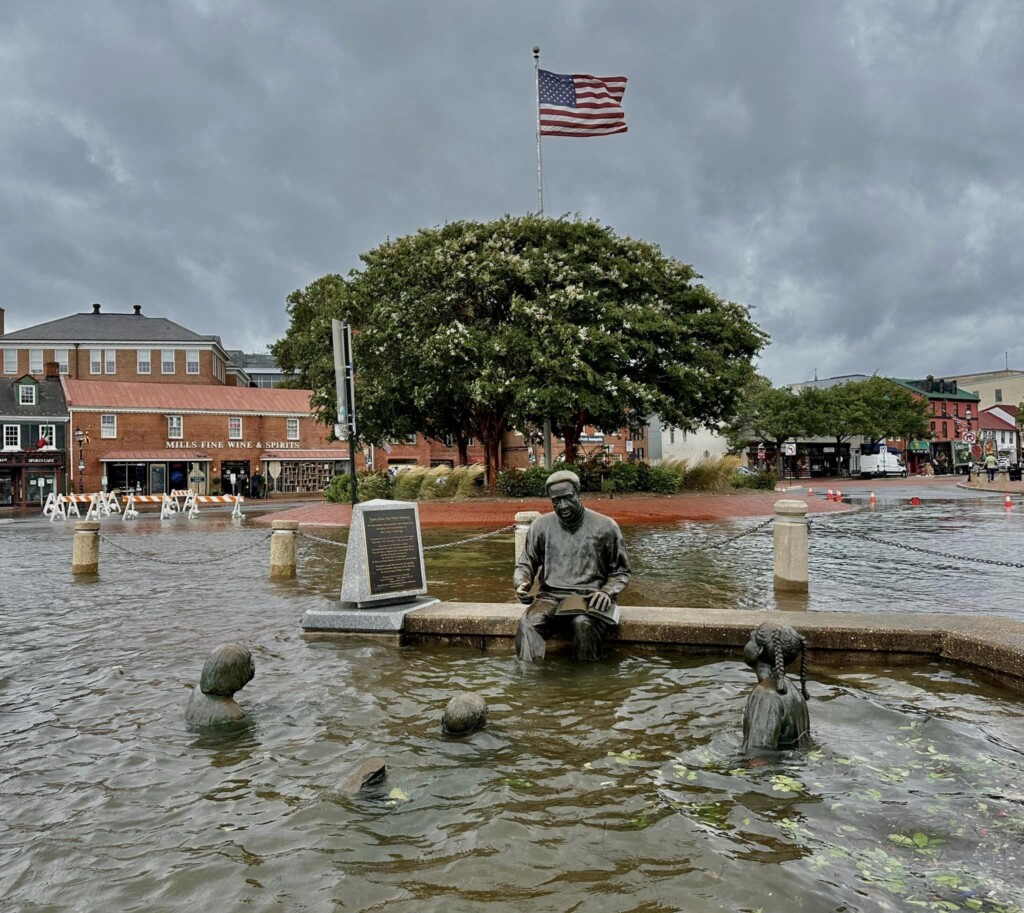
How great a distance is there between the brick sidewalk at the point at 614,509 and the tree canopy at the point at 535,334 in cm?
324

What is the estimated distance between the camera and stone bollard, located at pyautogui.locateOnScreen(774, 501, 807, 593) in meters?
9.98

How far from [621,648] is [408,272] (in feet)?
77.7

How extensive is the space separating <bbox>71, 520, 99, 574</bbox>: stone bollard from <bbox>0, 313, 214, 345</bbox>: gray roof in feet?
182

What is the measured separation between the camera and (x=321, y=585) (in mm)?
11625

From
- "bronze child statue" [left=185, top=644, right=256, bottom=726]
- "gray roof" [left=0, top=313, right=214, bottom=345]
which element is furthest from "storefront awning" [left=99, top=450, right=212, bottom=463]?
"bronze child statue" [left=185, top=644, right=256, bottom=726]

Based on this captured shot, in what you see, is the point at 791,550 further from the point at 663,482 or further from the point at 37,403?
the point at 37,403

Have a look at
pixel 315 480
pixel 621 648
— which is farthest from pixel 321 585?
pixel 315 480

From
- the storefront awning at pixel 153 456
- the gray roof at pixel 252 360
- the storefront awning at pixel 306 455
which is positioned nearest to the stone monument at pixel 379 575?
the storefront awning at pixel 153 456

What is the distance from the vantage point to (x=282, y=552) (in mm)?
12555

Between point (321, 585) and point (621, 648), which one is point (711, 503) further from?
point (621, 648)

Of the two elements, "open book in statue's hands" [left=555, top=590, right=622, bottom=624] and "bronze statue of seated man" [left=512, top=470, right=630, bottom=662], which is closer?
"open book in statue's hands" [left=555, top=590, right=622, bottom=624]

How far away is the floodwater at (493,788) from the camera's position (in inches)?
120

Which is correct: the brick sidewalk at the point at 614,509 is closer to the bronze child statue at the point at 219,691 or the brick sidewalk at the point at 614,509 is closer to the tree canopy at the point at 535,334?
the tree canopy at the point at 535,334

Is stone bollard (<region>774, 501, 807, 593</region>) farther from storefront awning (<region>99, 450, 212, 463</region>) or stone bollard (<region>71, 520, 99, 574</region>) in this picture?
storefront awning (<region>99, 450, 212, 463</region>)
